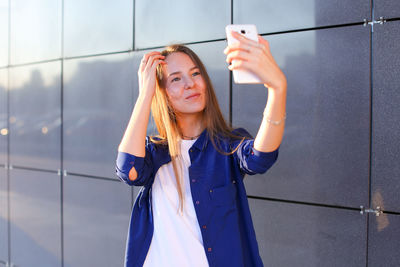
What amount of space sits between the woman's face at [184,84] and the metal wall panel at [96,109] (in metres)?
1.59

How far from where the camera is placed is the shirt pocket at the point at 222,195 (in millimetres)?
1730

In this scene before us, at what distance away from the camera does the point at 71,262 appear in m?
4.04

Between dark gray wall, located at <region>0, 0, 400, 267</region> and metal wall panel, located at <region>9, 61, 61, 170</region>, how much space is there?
2cm

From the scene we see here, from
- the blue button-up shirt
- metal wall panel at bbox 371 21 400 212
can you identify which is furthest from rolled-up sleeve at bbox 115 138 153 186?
metal wall panel at bbox 371 21 400 212

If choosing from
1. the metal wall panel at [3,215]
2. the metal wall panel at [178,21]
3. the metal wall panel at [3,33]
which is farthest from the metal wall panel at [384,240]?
the metal wall panel at [3,33]

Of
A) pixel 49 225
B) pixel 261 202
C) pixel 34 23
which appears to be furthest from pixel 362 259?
pixel 34 23

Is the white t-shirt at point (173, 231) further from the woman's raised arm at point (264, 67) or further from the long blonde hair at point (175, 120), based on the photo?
the woman's raised arm at point (264, 67)

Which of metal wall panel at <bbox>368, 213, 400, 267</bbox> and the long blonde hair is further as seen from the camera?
metal wall panel at <bbox>368, 213, 400, 267</bbox>

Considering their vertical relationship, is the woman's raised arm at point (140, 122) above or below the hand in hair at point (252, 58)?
below

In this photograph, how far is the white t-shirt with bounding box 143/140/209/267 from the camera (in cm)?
171

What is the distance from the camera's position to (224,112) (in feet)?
9.61

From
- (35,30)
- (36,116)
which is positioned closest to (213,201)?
(36,116)

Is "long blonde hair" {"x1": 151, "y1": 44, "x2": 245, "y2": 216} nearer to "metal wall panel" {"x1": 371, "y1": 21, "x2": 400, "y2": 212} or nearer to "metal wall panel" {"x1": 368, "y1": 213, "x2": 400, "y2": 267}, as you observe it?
"metal wall panel" {"x1": 371, "y1": 21, "x2": 400, "y2": 212}

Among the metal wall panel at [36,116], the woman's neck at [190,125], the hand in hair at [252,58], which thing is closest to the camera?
the hand in hair at [252,58]
